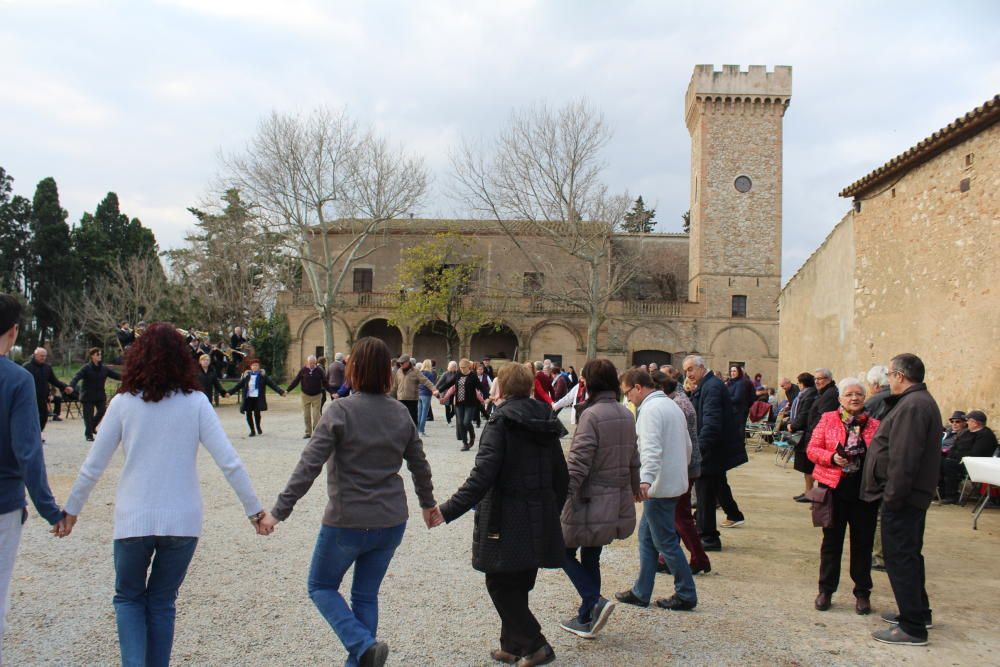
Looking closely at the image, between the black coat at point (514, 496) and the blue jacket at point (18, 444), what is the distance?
5.97ft

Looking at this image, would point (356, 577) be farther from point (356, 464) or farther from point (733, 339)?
point (733, 339)

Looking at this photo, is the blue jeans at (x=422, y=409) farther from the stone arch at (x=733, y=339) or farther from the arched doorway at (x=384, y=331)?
the stone arch at (x=733, y=339)

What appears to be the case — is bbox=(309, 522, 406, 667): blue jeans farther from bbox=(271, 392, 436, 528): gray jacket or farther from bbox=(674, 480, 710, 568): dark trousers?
bbox=(674, 480, 710, 568): dark trousers

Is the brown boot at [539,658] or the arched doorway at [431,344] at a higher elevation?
the arched doorway at [431,344]

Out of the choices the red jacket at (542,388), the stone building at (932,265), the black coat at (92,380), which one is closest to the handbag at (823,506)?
the red jacket at (542,388)

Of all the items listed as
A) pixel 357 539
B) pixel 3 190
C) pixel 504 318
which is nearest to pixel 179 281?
pixel 3 190

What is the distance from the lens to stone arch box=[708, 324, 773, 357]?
3797 centimetres

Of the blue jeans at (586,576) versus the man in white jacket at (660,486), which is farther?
the man in white jacket at (660,486)

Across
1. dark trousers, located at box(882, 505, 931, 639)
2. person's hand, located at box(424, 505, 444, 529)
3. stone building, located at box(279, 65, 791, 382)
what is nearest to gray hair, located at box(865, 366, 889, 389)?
dark trousers, located at box(882, 505, 931, 639)

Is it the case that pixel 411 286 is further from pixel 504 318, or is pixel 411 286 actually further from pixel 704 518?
pixel 704 518

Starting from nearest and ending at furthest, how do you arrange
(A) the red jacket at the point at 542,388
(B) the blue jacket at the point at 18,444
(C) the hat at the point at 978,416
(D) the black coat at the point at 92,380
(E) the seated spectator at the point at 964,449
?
(B) the blue jacket at the point at 18,444
(E) the seated spectator at the point at 964,449
(C) the hat at the point at 978,416
(A) the red jacket at the point at 542,388
(D) the black coat at the point at 92,380

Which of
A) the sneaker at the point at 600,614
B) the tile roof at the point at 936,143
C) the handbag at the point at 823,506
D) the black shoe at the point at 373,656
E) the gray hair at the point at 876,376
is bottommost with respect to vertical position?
the sneaker at the point at 600,614

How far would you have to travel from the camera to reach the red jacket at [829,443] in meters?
4.87

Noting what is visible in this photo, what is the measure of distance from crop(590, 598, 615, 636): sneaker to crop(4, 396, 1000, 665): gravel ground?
0.08m
